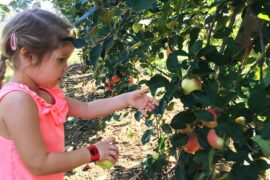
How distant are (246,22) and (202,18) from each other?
502 mm

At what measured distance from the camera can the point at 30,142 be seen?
1.30 metres

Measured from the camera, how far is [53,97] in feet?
5.19

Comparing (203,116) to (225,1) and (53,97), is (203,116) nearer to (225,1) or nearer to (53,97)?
(225,1)

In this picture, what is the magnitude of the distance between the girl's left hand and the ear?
15.8 inches

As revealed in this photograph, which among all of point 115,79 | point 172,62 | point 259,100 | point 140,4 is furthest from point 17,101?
point 115,79

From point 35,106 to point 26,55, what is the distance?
17cm

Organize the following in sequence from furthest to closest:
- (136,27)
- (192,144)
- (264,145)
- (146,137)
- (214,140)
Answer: (146,137) < (136,27) < (192,144) < (214,140) < (264,145)

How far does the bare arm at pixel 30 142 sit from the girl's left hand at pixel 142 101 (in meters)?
0.25

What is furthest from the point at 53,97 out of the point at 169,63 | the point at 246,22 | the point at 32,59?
the point at 246,22

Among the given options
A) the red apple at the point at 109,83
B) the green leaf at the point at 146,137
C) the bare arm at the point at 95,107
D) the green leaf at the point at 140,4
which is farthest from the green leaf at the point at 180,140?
the red apple at the point at 109,83

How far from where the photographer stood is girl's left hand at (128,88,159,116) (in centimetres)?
148

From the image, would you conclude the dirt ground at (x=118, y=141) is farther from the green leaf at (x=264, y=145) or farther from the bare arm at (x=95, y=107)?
the green leaf at (x=264, y=145)

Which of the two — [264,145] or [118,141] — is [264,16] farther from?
[118,141]

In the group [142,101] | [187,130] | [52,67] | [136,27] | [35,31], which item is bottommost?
[187,130]
